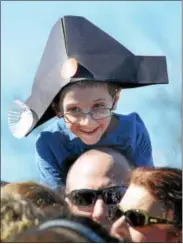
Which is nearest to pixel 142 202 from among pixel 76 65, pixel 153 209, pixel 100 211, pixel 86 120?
pixel 153 209

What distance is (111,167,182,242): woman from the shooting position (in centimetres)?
167

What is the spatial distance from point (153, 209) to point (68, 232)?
0.58 metres

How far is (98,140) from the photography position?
2.01m

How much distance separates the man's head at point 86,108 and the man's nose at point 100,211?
0.22 m

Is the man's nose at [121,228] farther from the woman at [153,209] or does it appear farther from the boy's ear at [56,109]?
the boy's ear at [56,109]

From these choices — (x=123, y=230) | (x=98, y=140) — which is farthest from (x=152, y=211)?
(x=98, y=140)

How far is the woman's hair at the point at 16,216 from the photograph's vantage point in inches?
53.1

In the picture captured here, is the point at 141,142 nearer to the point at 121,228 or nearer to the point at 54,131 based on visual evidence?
the point at 54,131

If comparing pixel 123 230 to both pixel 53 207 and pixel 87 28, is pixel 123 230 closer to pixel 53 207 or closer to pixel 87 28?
pixel 53 207

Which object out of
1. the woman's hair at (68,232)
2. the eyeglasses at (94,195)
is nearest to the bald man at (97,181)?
the eyeglasses at (94,195)

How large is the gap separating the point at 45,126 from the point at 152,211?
19.9 inches

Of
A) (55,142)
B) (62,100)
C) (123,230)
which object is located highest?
(62,100)

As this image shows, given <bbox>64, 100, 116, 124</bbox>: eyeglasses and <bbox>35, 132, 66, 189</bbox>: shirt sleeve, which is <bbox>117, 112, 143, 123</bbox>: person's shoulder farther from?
<bbox>35, 132, 66, 189</bbox>: shirt sleeve

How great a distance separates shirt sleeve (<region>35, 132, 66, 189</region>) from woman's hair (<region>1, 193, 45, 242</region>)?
22.2 inches
